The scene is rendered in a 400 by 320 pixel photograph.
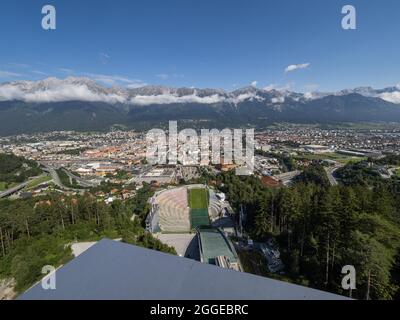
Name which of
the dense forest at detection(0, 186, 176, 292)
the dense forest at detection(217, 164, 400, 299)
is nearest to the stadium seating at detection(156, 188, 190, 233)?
the dense forest at detection(0, 186, 176, 292)

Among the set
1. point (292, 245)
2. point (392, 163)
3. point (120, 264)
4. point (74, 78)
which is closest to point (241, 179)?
point (292, 245)

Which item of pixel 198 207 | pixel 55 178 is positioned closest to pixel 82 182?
pixel 55 178

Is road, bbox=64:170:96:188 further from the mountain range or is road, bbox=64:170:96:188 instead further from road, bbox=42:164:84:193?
the mountain range

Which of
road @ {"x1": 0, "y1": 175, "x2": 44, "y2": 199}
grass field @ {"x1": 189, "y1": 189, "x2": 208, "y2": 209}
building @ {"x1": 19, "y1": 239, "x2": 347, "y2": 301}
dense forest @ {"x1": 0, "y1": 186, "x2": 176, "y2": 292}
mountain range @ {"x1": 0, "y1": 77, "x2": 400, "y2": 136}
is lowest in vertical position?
road @ {"x1": 0, "y1": 175, "x2": 44, "y2": 199}

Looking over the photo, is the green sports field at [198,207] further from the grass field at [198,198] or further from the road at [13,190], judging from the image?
the road at [13,190]

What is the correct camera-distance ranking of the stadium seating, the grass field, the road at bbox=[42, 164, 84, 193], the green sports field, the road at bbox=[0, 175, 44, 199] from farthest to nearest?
the road at bbox=[42, 164, 84, 193], the road at bbox=[0, 175, 44, 199], the grass field, the green sports field, the stadium seating

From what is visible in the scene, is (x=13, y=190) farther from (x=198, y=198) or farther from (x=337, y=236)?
(x=337, y=236)
